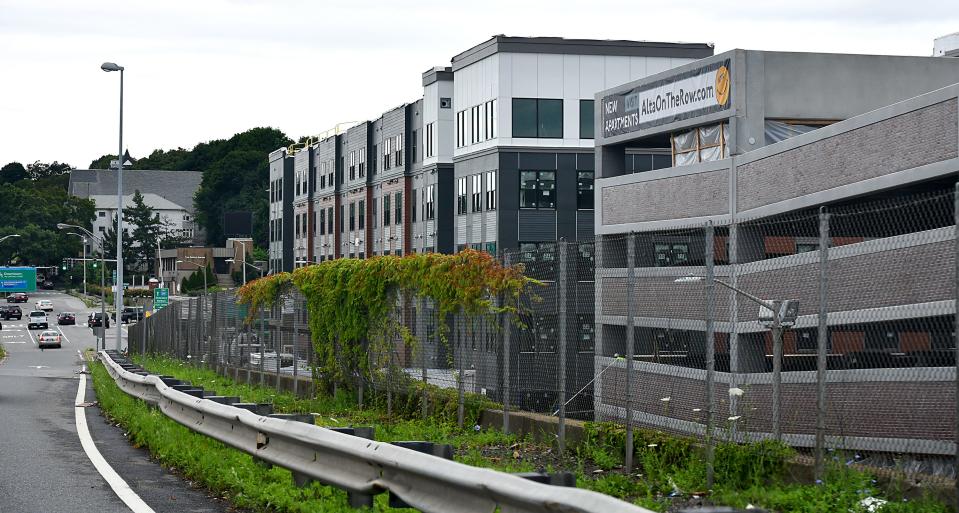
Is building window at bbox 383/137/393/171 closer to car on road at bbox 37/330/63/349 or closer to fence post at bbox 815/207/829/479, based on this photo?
car on road at bbox 37/330/63/349

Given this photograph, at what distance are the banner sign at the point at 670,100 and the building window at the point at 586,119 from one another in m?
22.5

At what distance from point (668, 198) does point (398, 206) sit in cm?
4031

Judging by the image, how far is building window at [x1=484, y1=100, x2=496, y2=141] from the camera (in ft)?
183

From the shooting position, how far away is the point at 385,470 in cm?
909

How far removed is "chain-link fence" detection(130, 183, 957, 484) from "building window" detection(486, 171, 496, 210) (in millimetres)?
32689

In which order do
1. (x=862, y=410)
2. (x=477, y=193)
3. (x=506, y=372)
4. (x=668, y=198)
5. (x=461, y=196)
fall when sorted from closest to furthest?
(x=862, y=410) < (x=506, y=372) < (x=668, y=198) < (x=477, y=193) < (x=461, y=196)

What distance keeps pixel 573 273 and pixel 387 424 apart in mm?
4085

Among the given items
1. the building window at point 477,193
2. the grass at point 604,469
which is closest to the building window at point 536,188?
the building window at point 477,193

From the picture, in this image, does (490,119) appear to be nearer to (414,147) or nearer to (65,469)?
(414,147)

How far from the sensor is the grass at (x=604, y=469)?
32.5 ft

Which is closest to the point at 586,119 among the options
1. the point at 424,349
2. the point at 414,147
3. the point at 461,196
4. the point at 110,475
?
the point at 461,196

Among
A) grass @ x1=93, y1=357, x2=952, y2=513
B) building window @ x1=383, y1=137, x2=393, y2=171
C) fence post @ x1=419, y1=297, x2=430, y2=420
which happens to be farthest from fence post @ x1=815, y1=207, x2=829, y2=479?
building window @ x1=383, y1=137, x2=393, y2=171

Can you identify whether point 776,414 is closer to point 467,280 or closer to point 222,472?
point 222,472

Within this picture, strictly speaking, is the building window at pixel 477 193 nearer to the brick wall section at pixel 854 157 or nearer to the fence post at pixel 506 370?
the brick wall section at pixel 854 157
